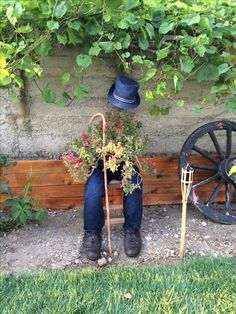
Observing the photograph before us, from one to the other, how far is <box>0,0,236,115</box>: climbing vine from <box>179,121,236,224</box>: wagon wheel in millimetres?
536

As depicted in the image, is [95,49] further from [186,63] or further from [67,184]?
[67,184]

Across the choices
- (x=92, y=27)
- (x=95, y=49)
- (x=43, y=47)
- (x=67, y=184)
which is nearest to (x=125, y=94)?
(x=95, y=49)

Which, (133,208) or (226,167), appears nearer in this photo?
(133,208)

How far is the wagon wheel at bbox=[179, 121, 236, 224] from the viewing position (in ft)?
10.3

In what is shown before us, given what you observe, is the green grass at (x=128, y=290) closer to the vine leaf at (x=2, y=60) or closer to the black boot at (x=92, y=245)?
the black boot at (x=92, y=245)

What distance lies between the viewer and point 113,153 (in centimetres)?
261

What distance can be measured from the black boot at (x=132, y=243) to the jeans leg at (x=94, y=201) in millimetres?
205

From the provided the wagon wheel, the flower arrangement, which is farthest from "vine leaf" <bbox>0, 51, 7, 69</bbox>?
the wagon wheel

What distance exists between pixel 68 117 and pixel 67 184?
1.70 feet

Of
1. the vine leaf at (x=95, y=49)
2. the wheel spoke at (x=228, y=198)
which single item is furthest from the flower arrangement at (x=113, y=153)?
the wheel spoke at (x=228, y=198)

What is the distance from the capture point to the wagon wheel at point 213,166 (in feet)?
10.3

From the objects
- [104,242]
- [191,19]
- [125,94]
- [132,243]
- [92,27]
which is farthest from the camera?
[104,242]

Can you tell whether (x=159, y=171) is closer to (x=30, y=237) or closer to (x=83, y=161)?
(x=83, y=161)

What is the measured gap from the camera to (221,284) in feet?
7.92
